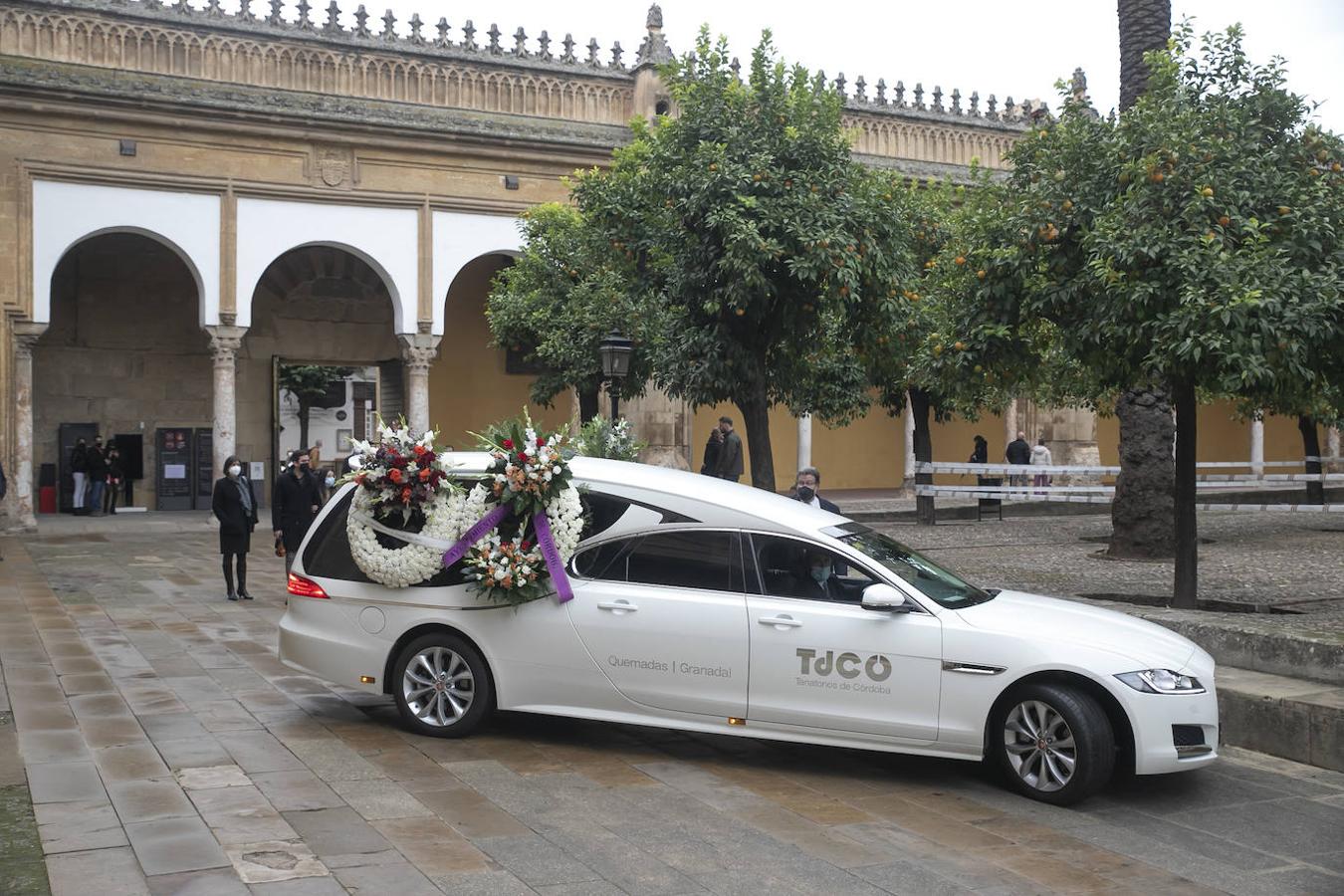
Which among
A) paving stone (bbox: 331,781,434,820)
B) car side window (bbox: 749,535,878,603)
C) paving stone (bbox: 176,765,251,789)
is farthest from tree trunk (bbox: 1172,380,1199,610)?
paving stone (bbox: 176,765,251,789)

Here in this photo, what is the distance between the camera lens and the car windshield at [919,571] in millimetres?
→ 7070

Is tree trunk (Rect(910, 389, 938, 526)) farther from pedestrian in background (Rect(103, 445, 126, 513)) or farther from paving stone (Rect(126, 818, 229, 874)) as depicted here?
paving stone (Rect(126, 818, 229, 874))

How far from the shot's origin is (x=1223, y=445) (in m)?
40.0

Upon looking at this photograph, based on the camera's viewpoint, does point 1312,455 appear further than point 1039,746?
Yes

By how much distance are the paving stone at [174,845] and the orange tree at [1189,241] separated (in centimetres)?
691

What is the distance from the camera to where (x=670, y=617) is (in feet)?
23.6

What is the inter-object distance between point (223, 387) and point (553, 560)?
17270 mm

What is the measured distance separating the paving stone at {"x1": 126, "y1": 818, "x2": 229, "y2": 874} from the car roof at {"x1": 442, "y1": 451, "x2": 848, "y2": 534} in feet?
9.34

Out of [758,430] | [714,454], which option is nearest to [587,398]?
[714,454]

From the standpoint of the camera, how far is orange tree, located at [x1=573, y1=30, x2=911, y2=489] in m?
13.0

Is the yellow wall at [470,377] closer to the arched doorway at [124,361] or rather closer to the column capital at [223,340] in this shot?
the arched doorway at [124,361]

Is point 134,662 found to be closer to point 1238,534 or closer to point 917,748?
Result: point 917,748

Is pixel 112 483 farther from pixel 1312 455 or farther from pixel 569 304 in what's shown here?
pixel 1312 455

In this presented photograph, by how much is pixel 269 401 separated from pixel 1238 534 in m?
18.8
